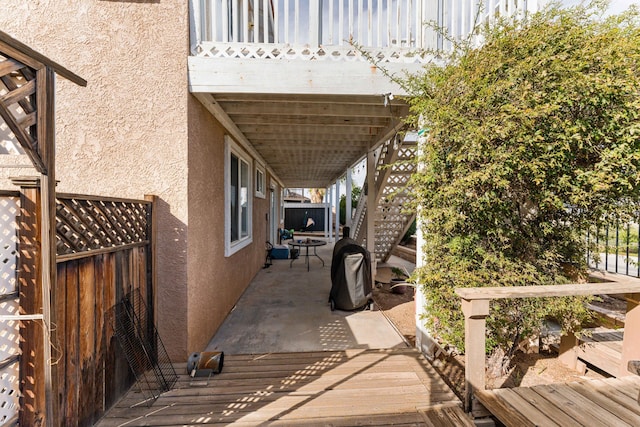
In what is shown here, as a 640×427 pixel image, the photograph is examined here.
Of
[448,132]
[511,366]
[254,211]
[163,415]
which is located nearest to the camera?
[163,415]

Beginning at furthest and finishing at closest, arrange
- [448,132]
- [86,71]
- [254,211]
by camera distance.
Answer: [254,211]
[86,71]
[448,132]

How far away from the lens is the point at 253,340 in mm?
3250

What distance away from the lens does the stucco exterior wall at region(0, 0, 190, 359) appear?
2.54 m

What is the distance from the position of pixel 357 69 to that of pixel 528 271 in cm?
256

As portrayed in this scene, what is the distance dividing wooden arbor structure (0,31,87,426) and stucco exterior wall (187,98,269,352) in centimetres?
122

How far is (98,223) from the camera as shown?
2.04 meters

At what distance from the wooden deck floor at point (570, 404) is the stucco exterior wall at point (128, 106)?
2814 mm

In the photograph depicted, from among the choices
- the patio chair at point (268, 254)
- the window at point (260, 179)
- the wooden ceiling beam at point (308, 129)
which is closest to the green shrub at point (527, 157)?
the wooden ceiling beam at point (308, 129)

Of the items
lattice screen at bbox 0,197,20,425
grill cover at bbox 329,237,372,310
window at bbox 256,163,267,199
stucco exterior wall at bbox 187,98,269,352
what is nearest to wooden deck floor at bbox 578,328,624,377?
grill cover at bbox 329,237,372,310

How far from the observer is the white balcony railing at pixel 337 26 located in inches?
110

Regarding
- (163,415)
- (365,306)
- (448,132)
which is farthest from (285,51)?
(365,306)

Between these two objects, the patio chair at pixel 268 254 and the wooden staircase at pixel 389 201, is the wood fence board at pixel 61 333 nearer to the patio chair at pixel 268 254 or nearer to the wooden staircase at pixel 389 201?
the wooden staircase at pixel 389 201

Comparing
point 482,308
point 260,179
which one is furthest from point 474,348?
point 260,179

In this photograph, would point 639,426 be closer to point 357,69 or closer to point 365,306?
point 365,306
